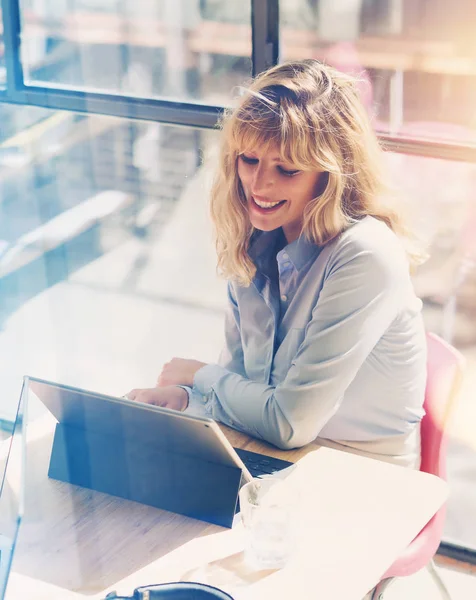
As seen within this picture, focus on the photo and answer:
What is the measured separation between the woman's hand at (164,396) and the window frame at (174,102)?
2.73ft

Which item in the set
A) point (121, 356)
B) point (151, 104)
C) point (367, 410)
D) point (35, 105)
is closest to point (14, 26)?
point (35, 105)

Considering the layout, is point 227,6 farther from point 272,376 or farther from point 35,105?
point 272,376

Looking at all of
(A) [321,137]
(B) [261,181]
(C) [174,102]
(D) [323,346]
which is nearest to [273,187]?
(B) [261,181]

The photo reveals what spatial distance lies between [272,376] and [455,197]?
206 centimetres

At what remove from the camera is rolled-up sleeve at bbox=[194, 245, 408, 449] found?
1429 millimetres

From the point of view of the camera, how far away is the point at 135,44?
3361 millimetres

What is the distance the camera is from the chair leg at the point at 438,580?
1.91 meters

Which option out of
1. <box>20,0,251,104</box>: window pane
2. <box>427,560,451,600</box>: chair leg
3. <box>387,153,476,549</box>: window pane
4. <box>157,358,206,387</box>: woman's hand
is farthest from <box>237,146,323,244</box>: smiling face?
<box>387,153,476,549</box>: window pane

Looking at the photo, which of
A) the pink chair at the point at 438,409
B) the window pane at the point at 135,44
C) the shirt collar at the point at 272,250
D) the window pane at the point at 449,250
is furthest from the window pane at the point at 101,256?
the pink chair at the point at 438,409

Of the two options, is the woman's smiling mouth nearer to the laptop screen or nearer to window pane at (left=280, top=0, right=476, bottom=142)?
the laptop screen

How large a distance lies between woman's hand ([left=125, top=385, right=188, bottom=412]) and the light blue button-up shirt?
0.08ft

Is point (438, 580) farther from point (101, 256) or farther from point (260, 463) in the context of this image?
point (101, 256)

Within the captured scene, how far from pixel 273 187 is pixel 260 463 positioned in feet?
1.79

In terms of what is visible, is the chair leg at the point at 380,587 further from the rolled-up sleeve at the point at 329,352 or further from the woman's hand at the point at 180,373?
the woman's hand at the point at 180,373
